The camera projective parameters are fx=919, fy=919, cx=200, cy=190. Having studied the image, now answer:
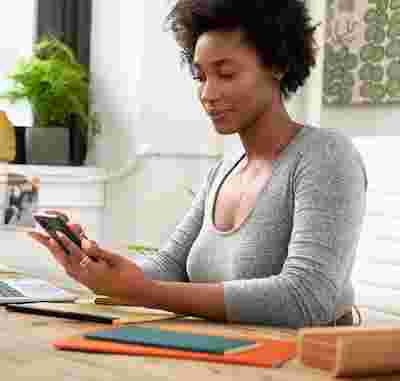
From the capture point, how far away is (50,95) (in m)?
3.72

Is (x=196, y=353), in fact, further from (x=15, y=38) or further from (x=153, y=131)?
(x=15, y=38)

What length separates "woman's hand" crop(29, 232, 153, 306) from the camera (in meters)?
1.55

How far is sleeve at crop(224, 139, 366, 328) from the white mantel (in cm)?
A: 203

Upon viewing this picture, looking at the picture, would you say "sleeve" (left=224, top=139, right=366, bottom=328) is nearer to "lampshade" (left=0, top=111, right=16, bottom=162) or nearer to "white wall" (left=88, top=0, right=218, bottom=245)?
"white wall" (left=88, top=0, right=218, bottom=245)

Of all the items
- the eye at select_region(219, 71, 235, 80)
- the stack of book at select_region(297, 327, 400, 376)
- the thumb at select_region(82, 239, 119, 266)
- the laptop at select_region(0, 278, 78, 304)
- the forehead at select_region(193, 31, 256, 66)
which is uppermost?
the forehead at select_region(193, 31, 256, 66)

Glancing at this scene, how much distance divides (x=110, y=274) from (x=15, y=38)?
8.52ft

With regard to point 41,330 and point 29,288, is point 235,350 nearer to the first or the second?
point 41,330

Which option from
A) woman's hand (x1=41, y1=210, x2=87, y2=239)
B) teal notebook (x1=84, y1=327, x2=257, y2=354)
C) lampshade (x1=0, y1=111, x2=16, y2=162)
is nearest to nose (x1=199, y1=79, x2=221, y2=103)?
woman's hand (x1=41, y1=210, x2=87, y2=239)

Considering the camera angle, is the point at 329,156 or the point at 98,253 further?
the point at 329,156

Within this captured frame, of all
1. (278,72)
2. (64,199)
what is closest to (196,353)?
(278,72)

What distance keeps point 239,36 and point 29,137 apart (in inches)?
83.0

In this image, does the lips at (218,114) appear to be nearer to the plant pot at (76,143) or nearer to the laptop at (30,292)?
the laptop at (30,292)

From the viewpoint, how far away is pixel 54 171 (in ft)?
12.1

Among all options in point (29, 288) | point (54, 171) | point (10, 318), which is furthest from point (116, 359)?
point (54, 171)
